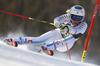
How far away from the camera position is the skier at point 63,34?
2556 millimetres

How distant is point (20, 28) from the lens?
654 centimetres

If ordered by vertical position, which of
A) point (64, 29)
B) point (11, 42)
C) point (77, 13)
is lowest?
point (11, 42)

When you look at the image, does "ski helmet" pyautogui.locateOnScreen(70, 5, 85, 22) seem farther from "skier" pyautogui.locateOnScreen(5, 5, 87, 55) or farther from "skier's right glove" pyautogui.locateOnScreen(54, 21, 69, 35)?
"skier's right glove" pyautogui.locateOnScreen(54, 21, 69, 35)

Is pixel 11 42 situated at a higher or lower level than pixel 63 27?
lower

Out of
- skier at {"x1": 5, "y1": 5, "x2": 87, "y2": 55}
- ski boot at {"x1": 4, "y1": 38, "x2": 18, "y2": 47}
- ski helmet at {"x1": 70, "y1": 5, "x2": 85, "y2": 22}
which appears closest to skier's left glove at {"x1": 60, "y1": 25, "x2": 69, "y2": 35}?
skier at {"x1": 5, "y1": 5, "x2": 87, "y2": 55}

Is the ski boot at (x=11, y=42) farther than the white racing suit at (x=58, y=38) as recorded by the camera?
No

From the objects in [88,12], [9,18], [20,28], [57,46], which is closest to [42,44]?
[57,46]

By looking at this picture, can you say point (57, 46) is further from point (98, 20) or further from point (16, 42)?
point (98, 20)

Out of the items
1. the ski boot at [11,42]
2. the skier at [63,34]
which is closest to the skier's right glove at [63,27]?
the skier at [63,34]

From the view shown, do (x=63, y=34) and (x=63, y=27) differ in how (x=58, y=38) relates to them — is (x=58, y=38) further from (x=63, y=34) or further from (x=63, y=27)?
(x=63, y=27)

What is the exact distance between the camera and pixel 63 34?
8.97 feet

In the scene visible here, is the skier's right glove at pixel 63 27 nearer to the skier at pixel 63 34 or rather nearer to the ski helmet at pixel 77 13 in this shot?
the skier at pixel 63 34

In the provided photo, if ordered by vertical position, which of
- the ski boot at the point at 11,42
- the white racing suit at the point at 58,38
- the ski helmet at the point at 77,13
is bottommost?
the ski boot at the point at 11,42

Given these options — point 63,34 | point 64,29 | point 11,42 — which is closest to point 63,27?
point 64,29
